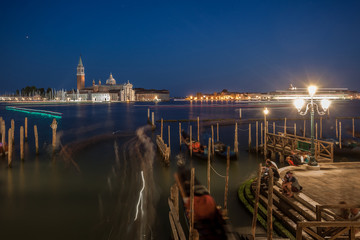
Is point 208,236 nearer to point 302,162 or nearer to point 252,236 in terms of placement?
point 252,236

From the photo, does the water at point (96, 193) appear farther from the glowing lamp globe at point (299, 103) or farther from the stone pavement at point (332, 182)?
the glowing lamp globe at point (299, 103)

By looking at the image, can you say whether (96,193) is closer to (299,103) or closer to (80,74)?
(299,103)

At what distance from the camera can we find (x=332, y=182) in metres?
5.31

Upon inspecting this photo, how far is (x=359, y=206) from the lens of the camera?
318 centimetres

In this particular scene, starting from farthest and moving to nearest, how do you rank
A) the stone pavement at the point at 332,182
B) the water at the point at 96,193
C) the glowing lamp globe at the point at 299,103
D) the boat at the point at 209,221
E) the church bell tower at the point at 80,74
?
the church bell tower at the point at 80,74 → the glowing lamp globe at the point at 299,103 → the water at the point at 96,193 → the stone pavement at the point at 332,182 → the boat at the point at 209,221

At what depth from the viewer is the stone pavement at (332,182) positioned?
15.0 feet

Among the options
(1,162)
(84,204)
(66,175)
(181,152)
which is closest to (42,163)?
(1,162)

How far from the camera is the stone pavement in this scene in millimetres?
4570

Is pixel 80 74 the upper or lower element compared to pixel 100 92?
upper

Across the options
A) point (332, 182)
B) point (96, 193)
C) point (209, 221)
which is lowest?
point (96, 193)

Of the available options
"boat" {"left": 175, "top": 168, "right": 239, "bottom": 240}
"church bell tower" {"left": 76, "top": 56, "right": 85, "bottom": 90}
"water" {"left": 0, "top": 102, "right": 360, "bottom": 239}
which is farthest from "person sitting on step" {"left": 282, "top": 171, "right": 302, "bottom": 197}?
"church bell tower" {"left": 76, "top": 56, "right": 85, "bottom": 90}

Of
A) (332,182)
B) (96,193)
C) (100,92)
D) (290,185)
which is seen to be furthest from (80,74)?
(290,185)

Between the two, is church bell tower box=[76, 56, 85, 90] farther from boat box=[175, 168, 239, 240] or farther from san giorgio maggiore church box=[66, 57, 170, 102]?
boat box=[175, 168, 239, 240]

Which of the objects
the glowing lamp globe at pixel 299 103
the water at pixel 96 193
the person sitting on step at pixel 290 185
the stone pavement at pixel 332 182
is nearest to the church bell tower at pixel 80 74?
the water at pixel 96 193
